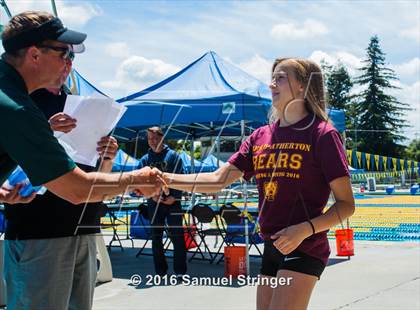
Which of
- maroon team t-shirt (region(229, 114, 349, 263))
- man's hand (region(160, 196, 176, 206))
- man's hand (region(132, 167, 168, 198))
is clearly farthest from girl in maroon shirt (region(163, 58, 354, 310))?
man's hand (region(160, 196, 176, 206))

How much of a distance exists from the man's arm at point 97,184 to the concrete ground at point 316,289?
3.70 metres

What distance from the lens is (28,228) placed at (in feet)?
9.53

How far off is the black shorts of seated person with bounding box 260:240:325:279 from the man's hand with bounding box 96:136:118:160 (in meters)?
0.95

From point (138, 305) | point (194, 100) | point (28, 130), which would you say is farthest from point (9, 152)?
point (194, 100)

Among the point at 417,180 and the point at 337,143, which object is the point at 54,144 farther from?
the point at 417,180

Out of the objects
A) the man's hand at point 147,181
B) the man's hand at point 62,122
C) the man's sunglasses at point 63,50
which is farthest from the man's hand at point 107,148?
the man's sunglasses at point 63,50

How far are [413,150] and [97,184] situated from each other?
293ft

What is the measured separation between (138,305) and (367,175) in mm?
46826

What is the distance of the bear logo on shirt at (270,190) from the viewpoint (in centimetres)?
302

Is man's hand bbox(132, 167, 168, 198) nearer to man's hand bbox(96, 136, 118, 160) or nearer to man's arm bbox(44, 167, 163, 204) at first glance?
man's arm bbox(44, 167, 163, 204)

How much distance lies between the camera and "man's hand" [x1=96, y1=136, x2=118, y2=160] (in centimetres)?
307

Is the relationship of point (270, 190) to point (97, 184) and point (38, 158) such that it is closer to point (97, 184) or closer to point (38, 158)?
point (97, 184)

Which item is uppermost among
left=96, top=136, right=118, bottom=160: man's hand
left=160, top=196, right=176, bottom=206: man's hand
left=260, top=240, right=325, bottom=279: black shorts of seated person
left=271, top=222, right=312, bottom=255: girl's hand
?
left=96, top=136, right=118, bottom=160: man's hand

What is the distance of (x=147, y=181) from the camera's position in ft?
8.48
